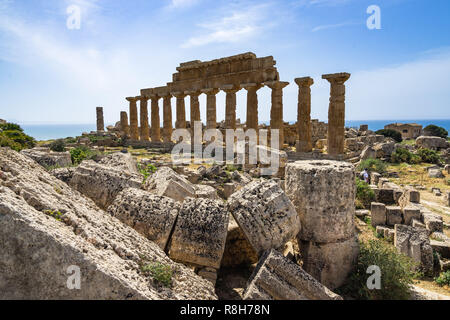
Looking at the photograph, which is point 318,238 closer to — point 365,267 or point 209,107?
point 365,267

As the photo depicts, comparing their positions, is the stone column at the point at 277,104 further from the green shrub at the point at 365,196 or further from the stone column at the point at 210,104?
the green shrub at the point at 365,196

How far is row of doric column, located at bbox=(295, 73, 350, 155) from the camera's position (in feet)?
59.2

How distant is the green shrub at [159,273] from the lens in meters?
3.21

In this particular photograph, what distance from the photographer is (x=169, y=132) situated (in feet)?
92.9

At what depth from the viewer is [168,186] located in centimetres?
583

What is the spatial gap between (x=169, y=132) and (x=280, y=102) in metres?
12.2

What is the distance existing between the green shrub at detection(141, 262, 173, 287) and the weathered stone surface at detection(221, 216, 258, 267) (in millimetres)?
2037

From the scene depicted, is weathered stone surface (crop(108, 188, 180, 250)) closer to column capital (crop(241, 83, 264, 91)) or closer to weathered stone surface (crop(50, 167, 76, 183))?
weathered stone surface (crop(50, 167, 76, 183))

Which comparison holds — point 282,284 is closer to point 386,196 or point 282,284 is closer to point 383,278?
point 383,278

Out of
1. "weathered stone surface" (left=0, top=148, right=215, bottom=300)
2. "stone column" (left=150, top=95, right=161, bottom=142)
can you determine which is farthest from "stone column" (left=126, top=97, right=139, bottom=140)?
"weathered stone surface" (left=0, top=148, right=215, bottom=300)

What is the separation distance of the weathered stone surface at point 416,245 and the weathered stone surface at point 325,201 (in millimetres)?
2484

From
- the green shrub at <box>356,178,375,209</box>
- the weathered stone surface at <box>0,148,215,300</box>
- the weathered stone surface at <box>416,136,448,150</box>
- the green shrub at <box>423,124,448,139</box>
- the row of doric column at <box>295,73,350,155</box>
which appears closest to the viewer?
the weathered stone surface at <box>0,148,215,300</box>

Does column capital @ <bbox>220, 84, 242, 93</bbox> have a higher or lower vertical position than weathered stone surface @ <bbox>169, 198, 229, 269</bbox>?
higher
